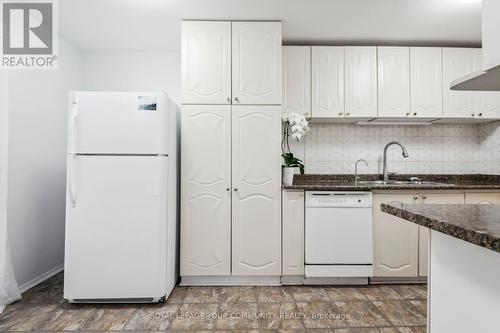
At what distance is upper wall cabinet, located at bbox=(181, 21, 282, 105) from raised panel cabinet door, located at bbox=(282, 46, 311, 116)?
0.97 ft

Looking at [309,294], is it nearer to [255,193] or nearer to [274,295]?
[274,295]

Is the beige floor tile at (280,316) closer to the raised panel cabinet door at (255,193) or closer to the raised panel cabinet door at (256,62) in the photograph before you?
the raised panel cabinet door at (255,193)

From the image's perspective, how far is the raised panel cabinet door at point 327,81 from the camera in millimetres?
2887

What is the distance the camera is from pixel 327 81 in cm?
289

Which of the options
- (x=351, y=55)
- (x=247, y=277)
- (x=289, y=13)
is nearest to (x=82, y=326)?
(x=247, y=277)

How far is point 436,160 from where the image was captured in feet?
10.5

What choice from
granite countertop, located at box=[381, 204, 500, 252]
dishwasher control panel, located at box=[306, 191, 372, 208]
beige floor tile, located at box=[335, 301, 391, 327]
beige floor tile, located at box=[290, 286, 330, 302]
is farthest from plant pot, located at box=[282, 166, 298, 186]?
granite countertop, located at box=[381, 204, 500, 252]

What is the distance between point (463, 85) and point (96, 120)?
2177 mm

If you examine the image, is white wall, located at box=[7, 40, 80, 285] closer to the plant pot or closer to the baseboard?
the baseboard

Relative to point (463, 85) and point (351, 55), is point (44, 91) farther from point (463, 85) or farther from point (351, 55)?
point (463, 85)

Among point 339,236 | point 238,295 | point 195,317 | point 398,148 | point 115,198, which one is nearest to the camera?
point 195,317

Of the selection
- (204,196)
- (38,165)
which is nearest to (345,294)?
(204,196)

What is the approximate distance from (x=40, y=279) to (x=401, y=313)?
2981mm

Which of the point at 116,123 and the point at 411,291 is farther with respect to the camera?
the point at 411,291
